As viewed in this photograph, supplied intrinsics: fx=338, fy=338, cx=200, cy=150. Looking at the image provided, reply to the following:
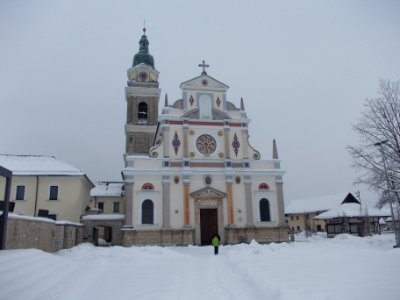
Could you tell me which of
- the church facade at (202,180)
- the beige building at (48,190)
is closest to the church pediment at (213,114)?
the church facade at (202,180)

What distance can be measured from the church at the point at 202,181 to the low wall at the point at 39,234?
6938mm

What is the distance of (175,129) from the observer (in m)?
32.2

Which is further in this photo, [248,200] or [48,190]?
[48,190]

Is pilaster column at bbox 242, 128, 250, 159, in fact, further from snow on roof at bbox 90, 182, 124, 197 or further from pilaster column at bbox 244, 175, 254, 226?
snow on roof at bbox 90, 182, 124, 197

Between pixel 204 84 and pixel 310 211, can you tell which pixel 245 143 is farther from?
pixel 310 211

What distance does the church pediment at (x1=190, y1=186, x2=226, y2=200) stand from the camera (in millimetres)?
30469

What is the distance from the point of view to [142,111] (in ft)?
152

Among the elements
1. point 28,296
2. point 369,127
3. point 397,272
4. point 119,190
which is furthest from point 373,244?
point 119,190

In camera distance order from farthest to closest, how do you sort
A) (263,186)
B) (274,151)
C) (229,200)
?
(274,151) → (263,186) → (229,200)

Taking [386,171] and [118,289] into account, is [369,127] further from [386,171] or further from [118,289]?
[118,289]

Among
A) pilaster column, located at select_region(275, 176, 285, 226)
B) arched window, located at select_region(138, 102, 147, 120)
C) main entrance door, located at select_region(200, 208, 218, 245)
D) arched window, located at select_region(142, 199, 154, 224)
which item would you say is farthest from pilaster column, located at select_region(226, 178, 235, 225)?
arched window, located at select_region(138, 102, 147, 120)

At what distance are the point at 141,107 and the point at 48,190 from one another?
18.1 m

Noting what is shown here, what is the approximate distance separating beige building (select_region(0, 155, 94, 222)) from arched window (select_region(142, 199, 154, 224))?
7473 mm

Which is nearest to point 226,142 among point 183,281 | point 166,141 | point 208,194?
point 208,194
